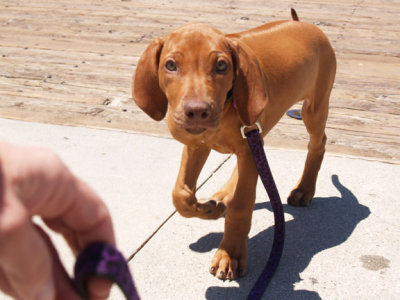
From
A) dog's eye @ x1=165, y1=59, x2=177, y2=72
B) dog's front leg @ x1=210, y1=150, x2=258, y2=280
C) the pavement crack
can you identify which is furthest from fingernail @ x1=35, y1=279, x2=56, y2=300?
the pavement crack

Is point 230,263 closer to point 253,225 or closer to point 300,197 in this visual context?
point 253,225

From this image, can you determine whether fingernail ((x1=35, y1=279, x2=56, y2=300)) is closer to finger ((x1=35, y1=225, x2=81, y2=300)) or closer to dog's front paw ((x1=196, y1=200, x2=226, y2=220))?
finger ((x1=35, y1=225, x2=81, y2=300))

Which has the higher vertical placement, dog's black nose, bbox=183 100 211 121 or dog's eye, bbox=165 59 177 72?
dog's eye, bbox=165 59 177 72

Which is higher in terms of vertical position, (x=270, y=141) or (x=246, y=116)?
(x=246, y=116)

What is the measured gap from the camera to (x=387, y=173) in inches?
174

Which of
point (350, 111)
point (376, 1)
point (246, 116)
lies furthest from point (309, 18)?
point (246, 116)

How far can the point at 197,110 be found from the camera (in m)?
2.60

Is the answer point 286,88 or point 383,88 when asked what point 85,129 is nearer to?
point 286,88

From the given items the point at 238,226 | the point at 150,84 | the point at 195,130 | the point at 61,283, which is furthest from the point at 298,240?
the point at 61,283

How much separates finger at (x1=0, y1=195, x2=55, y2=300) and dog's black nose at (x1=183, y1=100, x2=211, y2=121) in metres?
1.72

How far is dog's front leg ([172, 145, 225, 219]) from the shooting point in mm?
3209

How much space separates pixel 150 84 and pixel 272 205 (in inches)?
35.9

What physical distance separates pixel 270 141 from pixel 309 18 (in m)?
4.41

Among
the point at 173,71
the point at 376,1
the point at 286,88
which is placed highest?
the point at 173,71
